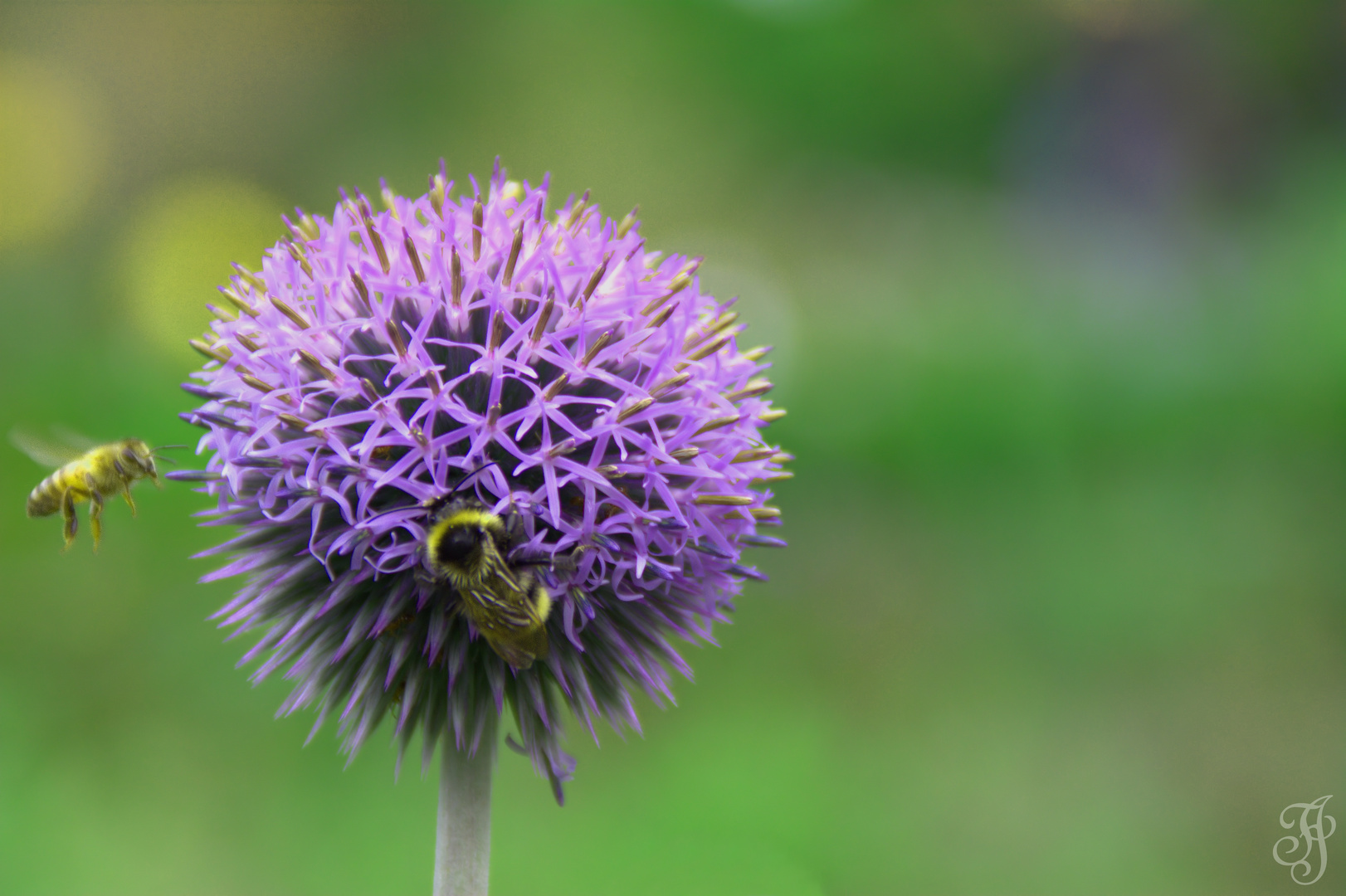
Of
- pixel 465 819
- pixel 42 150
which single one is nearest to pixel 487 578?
pixel 465 819

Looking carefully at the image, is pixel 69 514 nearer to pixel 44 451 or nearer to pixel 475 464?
pixel 44 451

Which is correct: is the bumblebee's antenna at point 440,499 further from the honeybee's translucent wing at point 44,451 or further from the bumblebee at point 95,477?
the honeybee's translucent wing at point 44,451

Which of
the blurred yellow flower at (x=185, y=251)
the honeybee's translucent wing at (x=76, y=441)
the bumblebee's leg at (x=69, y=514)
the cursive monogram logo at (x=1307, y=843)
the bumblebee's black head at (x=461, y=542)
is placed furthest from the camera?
the blurred yellow flower at (x=185, y=251)

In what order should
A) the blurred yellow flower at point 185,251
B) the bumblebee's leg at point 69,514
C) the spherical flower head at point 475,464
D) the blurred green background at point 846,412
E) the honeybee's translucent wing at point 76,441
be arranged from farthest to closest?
the blurred yellow flower at point 185,251
the blurred green background at point 846,412
the honeybee's translucent wing at point 76,441
the bumblebee's leg at point 69,514
the spherical flower head at point 475,464

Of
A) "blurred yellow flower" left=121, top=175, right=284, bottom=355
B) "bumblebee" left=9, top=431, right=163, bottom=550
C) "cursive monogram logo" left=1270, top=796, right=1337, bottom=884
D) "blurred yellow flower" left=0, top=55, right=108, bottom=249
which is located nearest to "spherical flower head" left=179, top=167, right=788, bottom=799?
"bumblebee" left=9, top=431, right=163, bottom=550

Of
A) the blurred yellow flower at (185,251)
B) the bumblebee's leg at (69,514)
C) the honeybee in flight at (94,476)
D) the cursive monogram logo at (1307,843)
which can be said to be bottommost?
the cursive monogram logo at (1307,843)

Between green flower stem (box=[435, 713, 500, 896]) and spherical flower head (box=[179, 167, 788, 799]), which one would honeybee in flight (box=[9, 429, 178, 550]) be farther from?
green flower stem (box=[435, 713, 500, 896])

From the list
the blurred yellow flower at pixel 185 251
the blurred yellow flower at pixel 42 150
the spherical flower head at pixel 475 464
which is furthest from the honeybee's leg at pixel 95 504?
the blurred yellow flower at pixel 42 150
